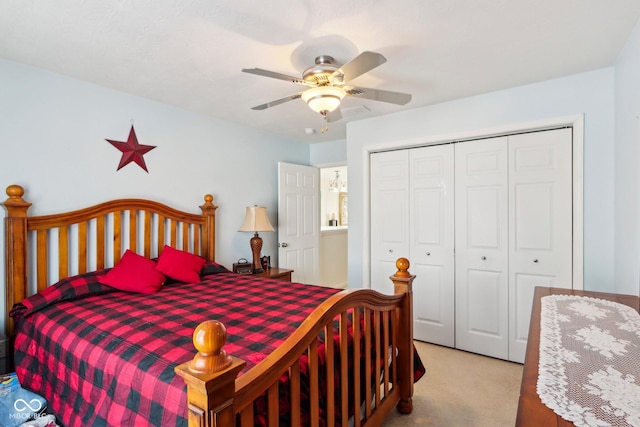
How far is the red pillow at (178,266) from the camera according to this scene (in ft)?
8.96

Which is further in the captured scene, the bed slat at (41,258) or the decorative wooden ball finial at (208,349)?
the bed slat at (41,258)

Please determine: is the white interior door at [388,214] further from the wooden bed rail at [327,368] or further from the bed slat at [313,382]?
the bed slat at [313,382]

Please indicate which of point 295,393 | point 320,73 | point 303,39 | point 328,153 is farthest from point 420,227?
point 295,393

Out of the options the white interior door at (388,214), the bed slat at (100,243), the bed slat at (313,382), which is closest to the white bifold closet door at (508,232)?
the white interior door at (388,214)

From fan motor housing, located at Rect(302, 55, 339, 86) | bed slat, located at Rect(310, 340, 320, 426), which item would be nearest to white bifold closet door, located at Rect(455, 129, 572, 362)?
fan motor housing, located at Rect(302, 55, 339, 86)

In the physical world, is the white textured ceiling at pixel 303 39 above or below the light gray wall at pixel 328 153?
above

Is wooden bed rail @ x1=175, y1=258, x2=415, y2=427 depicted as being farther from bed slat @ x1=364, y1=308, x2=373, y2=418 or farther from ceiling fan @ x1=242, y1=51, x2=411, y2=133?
ceiling fan @ x1=242, y1=51, x2=411, y2=133

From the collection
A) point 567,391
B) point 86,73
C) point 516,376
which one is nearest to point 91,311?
point 86,73

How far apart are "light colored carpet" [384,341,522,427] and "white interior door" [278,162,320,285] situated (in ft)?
6.31

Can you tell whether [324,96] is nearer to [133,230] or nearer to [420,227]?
[420,227]

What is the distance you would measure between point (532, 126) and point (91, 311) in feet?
11.3

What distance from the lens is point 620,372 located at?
98 cm

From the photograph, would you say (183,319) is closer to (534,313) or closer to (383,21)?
(534,313)

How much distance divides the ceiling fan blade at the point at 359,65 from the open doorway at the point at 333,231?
2.42 meters
